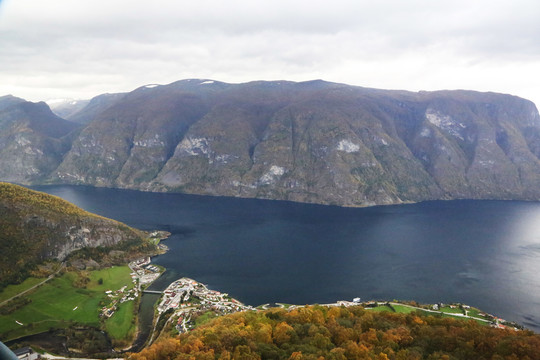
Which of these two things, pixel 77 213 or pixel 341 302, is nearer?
pixel 341 302

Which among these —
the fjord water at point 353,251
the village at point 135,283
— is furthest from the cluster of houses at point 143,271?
the fjord water at point 353,251

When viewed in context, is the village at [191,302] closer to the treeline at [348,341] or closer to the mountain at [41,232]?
the treeline at [348,341]

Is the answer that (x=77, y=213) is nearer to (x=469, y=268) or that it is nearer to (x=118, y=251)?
(x=118, y=251)

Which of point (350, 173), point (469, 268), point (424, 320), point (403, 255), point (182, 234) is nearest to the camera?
point (424, 320)

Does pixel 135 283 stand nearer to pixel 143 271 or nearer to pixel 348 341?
pixel 143 271

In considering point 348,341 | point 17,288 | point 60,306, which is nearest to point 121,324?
point 60,306

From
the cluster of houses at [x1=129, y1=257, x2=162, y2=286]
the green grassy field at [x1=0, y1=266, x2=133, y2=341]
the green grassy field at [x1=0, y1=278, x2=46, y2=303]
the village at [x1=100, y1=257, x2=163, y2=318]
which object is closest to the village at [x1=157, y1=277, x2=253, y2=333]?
the village at [x1=100, y1=257, x2=163, y2=318]

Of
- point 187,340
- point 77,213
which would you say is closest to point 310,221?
point 77,213
